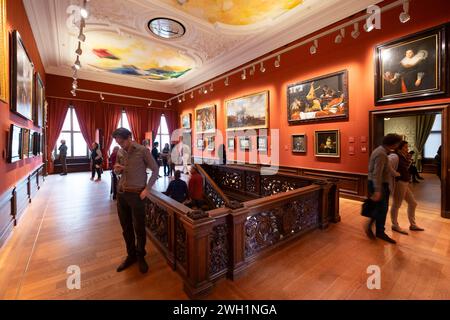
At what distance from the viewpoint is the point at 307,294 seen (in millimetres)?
2305

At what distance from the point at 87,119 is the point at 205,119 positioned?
6.90m

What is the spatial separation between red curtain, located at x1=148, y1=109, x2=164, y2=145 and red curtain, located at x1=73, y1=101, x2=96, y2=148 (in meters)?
3.25

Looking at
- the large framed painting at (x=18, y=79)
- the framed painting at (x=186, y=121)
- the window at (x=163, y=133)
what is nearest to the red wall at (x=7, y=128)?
the large framed painting at (x=18, y=79)

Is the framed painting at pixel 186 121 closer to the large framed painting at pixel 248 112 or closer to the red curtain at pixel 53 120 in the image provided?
the large framed painting at pixel 248 112

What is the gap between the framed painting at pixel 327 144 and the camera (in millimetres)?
6357

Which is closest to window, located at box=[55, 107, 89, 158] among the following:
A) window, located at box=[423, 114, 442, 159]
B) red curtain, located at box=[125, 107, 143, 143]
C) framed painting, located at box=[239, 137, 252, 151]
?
A: red curtain, located at box=[125, 107, 143, 143]

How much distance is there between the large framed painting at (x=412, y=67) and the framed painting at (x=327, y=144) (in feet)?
4.65

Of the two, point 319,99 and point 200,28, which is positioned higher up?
point 200,28

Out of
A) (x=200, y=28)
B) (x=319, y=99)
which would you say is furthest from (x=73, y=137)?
(x=319, y=99)

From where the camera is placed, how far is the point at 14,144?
161 inches

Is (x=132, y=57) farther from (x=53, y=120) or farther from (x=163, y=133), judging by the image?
(x=163, y=133)
